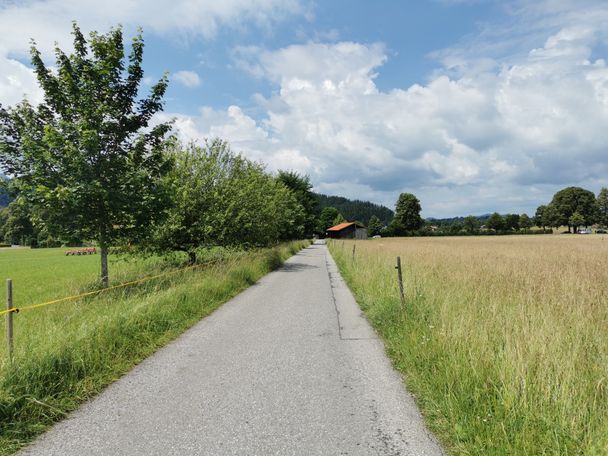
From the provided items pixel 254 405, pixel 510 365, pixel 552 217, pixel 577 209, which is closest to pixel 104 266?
pixel 254 405

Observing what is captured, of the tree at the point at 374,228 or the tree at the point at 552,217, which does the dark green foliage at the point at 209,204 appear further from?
the tree at the point at 374,228

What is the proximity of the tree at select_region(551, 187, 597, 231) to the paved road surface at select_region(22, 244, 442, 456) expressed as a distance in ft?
344

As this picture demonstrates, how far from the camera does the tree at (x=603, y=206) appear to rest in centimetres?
8831

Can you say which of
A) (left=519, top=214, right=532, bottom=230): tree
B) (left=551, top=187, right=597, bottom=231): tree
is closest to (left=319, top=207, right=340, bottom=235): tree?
(left=519, top=214, right=532, bottom=230): tree

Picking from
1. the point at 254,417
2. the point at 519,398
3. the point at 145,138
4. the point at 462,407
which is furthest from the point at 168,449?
the point at 145,138

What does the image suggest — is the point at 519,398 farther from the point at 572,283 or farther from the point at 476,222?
the point at 476,222

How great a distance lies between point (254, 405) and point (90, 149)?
8160mm

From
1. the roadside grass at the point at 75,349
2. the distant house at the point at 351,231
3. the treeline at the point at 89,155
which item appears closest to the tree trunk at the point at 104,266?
the treeline at the point at 89,155

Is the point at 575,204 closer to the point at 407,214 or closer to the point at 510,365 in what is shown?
the point at 407,214

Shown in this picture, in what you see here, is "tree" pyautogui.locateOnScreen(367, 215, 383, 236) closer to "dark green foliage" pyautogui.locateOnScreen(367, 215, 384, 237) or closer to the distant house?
"dark green foliage" pyautogui.locateOnScreen(367, 215, 384, 237)

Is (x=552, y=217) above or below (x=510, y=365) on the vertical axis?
above

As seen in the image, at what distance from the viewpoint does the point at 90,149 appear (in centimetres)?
916

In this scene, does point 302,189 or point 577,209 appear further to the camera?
point 577,209

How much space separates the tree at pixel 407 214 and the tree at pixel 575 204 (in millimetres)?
33980
